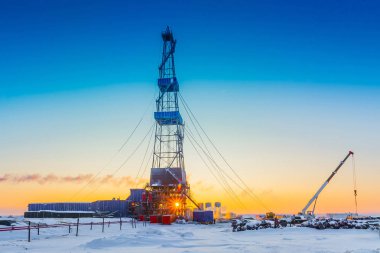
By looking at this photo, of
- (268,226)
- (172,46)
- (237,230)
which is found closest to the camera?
(237,230)

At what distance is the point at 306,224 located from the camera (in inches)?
1781

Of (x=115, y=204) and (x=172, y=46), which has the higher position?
(x=172, y=46)

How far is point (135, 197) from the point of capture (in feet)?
253

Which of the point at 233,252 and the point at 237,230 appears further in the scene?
the point at 237,230

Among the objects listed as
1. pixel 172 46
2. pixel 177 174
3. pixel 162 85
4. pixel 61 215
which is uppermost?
pixel 172 46

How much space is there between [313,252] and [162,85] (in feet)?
184

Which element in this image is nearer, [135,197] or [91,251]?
[91,251]

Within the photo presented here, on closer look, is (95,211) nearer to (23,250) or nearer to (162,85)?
(162,85)

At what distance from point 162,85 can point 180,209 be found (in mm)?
23038

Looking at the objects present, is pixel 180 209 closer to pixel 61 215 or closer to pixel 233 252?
pixel 61 215

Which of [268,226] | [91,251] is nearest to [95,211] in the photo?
[268,226]

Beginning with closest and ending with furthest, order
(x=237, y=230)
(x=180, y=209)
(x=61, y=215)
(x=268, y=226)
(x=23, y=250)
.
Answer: (x=23, y=250) → (x=237, y=230) → (x=268, y=226) → (x=61, y=215) → (x=180, y=209)

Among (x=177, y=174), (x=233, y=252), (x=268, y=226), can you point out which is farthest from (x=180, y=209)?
(x=233, y=252)

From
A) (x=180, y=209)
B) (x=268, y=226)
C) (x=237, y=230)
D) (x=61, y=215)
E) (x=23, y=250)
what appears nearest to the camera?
(x=23, y=250)
